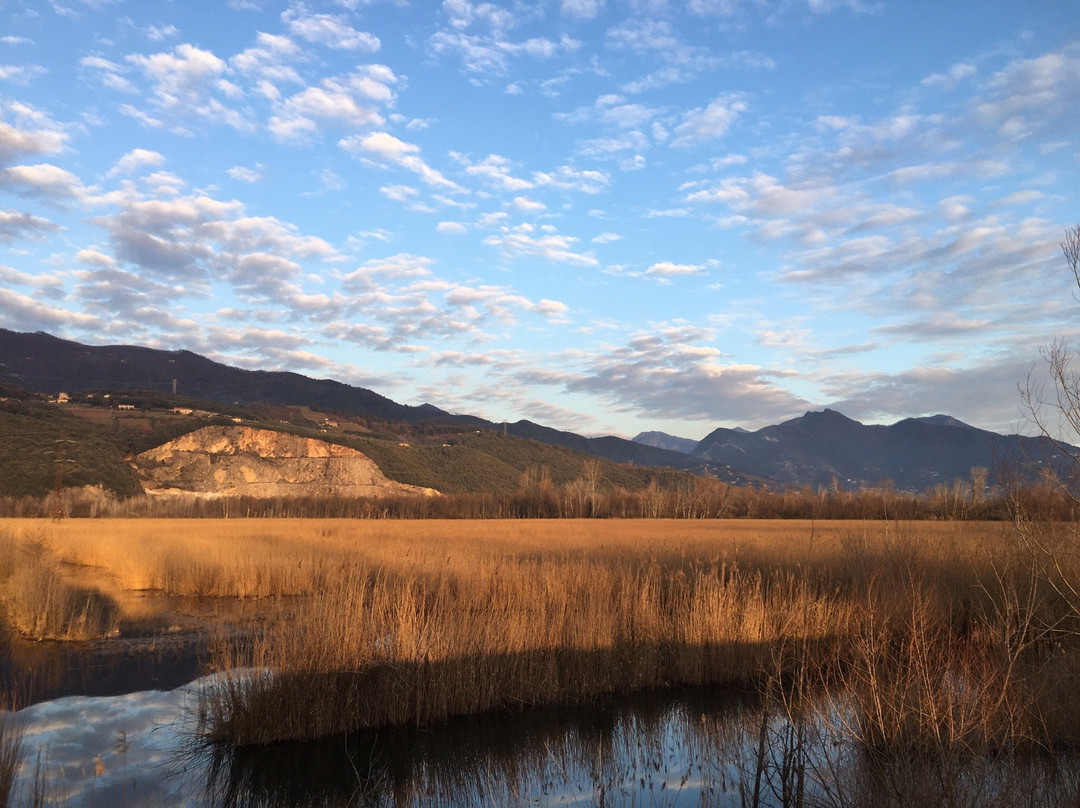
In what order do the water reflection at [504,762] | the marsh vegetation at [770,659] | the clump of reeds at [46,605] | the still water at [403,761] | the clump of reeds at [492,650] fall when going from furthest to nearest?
the clump of reeds at [46,605], the clump of reeds at [492,650], the still water at [403,761], the marsh vegetation at [770,659], the water reflection at [504,762]

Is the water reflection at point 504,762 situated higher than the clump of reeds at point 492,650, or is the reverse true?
the clump of reeds at point 492,650

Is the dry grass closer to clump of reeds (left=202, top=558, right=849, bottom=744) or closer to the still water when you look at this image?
clump of reeds (left=202, top=558, right=849, bottom=744)

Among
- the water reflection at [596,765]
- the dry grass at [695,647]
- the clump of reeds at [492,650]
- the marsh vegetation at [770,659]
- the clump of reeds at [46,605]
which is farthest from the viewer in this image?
the clump of reeds at [46,605]

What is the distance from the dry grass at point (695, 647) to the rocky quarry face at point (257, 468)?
3274 inches

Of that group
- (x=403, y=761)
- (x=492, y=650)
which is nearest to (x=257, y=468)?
(x=492, y=650)

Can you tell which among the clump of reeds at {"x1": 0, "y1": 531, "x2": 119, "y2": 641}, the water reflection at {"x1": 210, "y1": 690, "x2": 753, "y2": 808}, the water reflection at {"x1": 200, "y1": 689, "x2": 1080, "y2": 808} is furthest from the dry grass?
the clump of reeds at {"x1": 0, "y1": 531, "x2": 119, "y2": 641}

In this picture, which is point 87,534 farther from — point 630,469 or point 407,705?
point 630,469

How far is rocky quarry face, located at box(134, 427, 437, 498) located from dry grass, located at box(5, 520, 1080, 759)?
83167 millimetres

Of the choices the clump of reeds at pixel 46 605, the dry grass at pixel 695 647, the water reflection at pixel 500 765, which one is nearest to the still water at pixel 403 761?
the water reflection at pixel 500 765

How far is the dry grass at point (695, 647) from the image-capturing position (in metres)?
6.43

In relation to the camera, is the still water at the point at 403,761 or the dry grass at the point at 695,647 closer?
the still water at the point at 403,761

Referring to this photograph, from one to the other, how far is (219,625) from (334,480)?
92125mm

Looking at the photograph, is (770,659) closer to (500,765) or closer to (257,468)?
(500,765)

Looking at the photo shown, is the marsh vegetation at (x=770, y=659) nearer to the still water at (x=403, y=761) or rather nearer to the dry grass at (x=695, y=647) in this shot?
the dry grass at (x=695, y=647)
